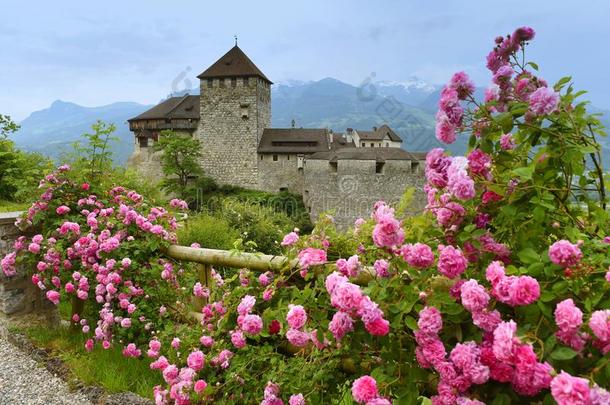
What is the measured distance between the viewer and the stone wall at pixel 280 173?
3221 centimetres

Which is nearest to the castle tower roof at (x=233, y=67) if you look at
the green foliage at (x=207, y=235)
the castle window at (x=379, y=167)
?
the castle window at (x=379, y=167)

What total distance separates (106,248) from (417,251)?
8.30 feet

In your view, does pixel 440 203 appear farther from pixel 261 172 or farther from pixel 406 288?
pixel 261 172

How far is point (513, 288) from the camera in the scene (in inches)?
43.7

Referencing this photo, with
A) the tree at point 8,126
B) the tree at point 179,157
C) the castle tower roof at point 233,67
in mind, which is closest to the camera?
the tree at point 8,126

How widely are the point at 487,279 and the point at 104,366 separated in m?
2.87

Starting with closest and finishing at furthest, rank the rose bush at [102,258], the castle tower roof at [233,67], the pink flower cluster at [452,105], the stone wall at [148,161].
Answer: the pink flower cluster at [452,105] → the rose bush at [102,258] → the castle tower roof at [233,67] → the stone wall at [148,161]

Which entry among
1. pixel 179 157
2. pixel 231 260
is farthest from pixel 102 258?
pixel 179 157

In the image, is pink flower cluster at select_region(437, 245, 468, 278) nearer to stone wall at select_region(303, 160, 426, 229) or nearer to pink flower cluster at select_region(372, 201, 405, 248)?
pink flower cluster at select_region(372, 201, 405, 248)

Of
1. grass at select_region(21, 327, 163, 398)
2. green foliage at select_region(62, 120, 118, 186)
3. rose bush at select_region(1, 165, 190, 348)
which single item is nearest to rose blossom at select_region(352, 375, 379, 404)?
grass at select_region(21, 327, 163, 398)

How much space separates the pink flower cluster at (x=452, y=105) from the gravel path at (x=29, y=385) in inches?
107

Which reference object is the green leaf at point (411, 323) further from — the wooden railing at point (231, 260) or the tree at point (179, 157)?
the tree at point (179, 157)

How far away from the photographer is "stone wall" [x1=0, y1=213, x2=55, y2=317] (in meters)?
3.93

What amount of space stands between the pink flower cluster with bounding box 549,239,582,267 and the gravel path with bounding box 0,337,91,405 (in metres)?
2.85
